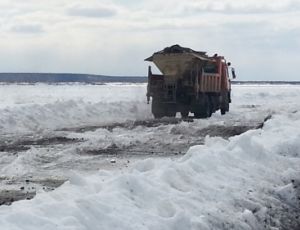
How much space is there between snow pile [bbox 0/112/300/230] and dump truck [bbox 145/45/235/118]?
47.7ft

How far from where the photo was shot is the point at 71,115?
25406 millimetres

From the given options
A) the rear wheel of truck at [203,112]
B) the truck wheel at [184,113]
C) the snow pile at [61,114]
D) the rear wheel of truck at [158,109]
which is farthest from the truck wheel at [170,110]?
the snow pile at [61,114]

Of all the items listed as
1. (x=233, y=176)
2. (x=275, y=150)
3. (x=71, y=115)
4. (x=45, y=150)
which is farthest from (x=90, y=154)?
(x=71, y=115)

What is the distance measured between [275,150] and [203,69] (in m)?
15.1

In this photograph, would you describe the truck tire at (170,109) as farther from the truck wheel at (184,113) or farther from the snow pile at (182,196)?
the snow pile at (182,196)

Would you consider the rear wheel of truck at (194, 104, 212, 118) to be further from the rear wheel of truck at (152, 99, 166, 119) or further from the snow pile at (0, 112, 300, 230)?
the snow pile at (0, 112, 300, 230)

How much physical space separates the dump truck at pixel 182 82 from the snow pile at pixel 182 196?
47.7 feet

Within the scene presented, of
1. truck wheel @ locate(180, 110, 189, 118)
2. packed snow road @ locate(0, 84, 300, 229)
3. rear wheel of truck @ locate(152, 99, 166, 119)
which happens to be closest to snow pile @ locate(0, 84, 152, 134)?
packed snow road @ locate(0, 84, 300, 229)

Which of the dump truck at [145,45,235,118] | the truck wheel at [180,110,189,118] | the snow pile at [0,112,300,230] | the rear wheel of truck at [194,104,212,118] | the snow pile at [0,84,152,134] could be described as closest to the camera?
the snow pile at [0,112,300,230]

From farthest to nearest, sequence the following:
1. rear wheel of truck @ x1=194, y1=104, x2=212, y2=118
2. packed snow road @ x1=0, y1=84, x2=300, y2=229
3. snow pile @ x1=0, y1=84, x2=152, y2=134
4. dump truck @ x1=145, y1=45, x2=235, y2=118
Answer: rear wheel of truck @ x1=194, y1=104, x2=212, y2=118
dump truck @ x1=145, y1=45, x2=235, y2=118
snow pile @ x1=0, y1=84, x2=152, y2=134
packed snow road @ x1=0, y1=84, x2=300, y2=229

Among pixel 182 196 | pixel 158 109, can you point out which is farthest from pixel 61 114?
pixel 182 196

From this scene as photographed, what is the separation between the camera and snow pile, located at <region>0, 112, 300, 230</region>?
18.5 feet

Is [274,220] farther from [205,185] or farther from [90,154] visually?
[90,154]

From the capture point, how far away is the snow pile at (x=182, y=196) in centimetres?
564
